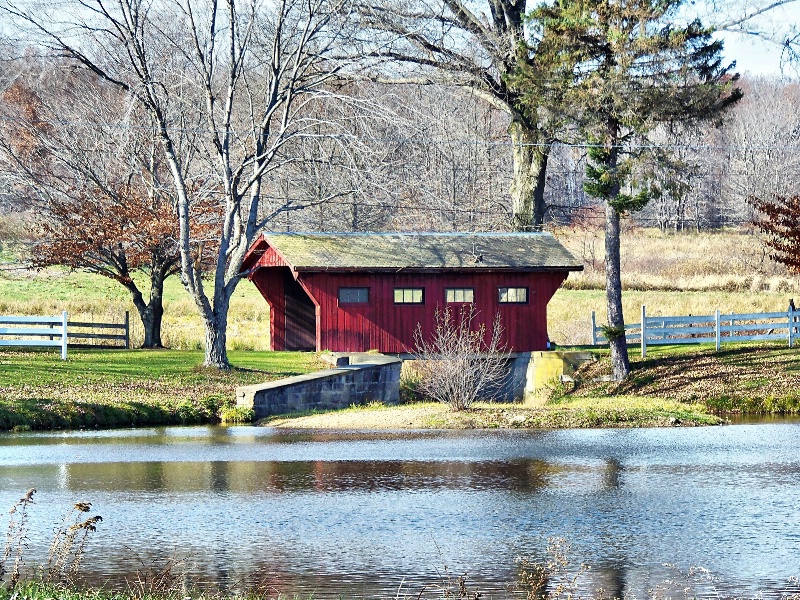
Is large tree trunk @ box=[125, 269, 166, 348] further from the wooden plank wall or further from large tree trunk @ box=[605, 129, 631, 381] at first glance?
large tree trunk @ box=[605, 129, 631, 381]

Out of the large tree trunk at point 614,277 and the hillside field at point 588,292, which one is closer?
the large tree trunk at point 614,277

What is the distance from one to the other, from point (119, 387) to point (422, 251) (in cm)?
1196

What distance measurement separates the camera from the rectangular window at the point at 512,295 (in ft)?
119

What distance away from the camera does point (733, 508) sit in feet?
46.5

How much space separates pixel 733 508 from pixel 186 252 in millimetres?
18829

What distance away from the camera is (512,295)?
120 feet

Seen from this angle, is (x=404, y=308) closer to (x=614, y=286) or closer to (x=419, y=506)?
(x=614, y=286)

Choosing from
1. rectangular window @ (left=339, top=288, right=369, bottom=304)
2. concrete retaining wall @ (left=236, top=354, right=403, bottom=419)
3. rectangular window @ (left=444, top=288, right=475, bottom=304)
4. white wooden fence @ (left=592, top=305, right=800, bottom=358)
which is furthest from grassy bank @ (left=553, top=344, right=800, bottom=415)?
rectangular window @ (left=339, top=288, right=369, bottom=304)

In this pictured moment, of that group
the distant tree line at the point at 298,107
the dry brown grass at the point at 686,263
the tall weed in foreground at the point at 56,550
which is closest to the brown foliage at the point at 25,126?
the distant tree line at the point at 298,107

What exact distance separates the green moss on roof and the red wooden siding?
0.46m

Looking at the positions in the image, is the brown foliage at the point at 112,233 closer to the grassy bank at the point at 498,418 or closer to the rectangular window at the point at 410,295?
the rectangular window at the point at 410,295

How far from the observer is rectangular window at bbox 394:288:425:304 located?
3600 cm

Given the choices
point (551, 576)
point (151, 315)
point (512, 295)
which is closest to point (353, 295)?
point (512, 295)

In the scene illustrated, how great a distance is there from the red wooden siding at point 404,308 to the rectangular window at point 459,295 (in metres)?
0.12
